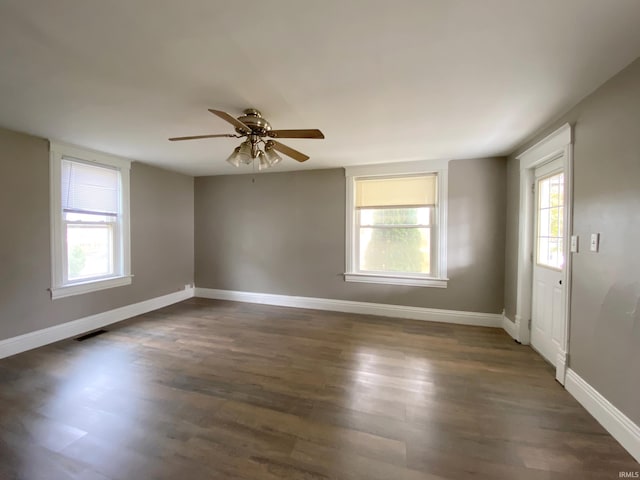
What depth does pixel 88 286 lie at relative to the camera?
3479mm

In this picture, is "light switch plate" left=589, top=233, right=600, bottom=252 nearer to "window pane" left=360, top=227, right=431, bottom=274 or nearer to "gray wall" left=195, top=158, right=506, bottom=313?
"gray wall" left=195, top=158, right=506, bottom=313

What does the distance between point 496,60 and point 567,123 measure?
1.23 meters

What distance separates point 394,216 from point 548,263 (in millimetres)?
1933

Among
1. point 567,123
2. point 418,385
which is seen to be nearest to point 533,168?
point 567,123

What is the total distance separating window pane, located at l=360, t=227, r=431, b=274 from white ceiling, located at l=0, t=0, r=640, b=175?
5.66 ft

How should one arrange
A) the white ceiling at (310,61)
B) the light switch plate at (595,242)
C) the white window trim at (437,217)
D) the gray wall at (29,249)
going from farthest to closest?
1. the white window trim at (437,217)
2. the gray wall at (29,249)
3. the light switch plate at (595,242)
4. the white ceiling at (310,61)

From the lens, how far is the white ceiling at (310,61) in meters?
1.23

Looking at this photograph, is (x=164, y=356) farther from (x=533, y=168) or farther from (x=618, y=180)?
(x=533, y=168)

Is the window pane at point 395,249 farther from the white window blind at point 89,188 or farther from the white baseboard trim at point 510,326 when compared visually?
the white window blind at point 89,188

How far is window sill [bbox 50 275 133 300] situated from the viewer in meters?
3.18

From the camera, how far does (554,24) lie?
4.24 feet

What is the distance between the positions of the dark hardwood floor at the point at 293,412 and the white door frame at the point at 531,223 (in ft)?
1.01

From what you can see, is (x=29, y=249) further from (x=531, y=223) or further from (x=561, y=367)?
(x=531, y=223)

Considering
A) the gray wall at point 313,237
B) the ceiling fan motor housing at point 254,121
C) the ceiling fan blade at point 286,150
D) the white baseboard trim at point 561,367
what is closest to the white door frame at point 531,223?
the white baseboard trim at point 561,367
